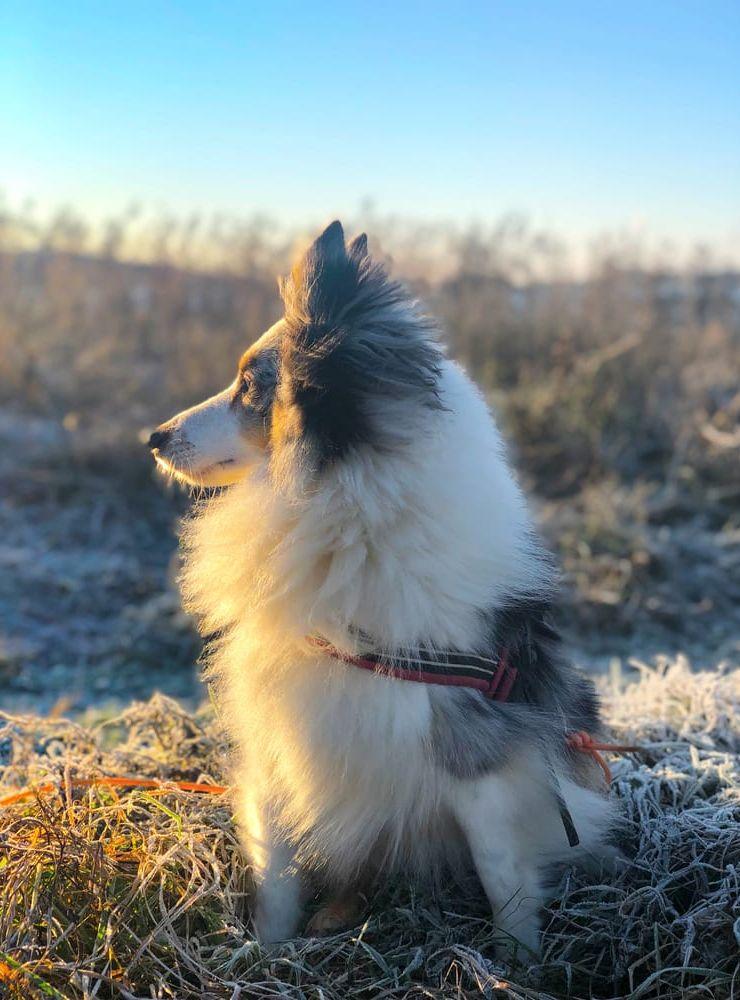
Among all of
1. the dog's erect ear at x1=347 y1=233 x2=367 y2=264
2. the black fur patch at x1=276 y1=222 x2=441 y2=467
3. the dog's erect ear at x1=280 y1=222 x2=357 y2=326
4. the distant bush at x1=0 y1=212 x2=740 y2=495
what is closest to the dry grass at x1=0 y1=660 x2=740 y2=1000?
the black fur patch at x1=276 y1=222 x2=441 y2=467

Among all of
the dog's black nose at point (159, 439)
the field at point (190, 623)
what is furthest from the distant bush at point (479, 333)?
the dog's black nose at point (159, 439)

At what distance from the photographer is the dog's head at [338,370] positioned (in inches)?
79.5

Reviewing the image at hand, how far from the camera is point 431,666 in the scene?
1989 millimetres

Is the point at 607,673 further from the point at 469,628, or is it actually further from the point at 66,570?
the point at 66,570

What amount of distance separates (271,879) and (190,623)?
10.2ft

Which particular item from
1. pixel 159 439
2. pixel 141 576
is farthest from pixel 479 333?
pixel 159 439

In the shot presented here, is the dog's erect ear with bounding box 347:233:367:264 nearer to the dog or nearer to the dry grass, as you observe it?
the dog

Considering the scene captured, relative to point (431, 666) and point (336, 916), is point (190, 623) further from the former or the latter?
point (431, 666)

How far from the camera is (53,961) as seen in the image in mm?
1844

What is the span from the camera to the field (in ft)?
6.59

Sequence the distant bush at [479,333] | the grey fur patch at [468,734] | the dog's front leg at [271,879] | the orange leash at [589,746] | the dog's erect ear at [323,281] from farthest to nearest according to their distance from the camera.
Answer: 1. the distant bush at [479,333]
2. the orange leash at [589,746]
3. the dog's front leg at [271,879]
4. the dog's erect ear at [323,281]
5. the grey fur patch at [468,734]

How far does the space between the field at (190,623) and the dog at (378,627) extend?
188mm

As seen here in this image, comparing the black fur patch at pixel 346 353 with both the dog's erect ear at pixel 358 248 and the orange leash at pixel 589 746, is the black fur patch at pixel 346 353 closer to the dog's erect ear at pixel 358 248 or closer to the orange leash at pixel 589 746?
the dog's erect ear at pixel 358 248

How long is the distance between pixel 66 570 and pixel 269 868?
13.7 feet
